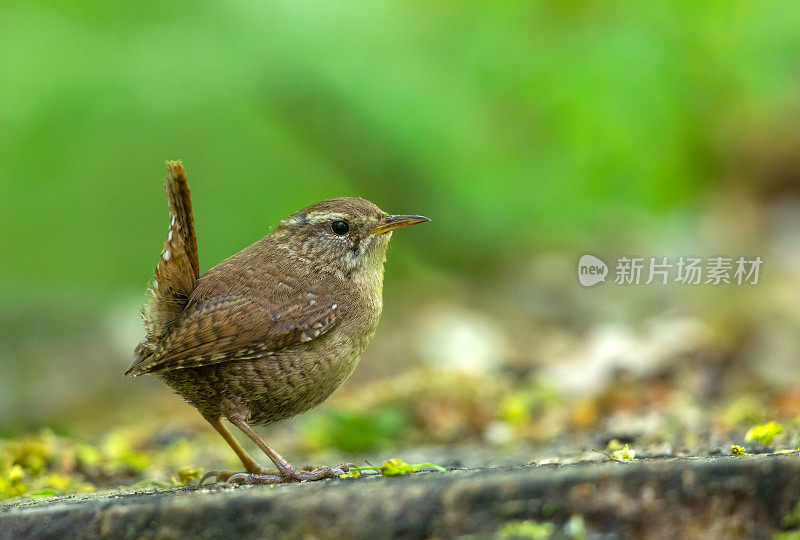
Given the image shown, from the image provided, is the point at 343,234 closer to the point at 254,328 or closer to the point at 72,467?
the point at 254,328

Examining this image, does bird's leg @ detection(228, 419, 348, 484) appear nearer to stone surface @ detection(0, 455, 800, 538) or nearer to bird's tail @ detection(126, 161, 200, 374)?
bird's tail @ detection(126, 161, 200, 374)

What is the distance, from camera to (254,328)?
296 cm

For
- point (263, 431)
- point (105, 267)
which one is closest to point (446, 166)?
point (263, 431)

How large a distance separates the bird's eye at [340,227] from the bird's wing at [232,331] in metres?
0.48

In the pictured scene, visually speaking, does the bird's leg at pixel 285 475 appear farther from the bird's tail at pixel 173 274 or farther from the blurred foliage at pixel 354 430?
the blurred foliage at pixel 354 430

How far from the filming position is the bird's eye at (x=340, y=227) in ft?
11.5

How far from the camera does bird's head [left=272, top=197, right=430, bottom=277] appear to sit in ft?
11.2

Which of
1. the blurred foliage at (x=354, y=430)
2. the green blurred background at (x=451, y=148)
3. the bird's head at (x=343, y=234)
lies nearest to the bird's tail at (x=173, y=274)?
the bird's head at (x=343, y=234)

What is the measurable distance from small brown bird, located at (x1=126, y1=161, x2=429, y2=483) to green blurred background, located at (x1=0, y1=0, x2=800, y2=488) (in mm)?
2442

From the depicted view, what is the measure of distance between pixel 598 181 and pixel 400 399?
11.2 ft

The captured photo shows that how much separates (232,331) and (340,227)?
738mm

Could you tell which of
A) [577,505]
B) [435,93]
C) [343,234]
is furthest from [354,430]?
[435,93]

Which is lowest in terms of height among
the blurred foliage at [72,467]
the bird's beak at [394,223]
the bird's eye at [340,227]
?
the blurred foliage at [72,467]

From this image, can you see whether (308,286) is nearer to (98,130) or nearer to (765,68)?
(98,130)
